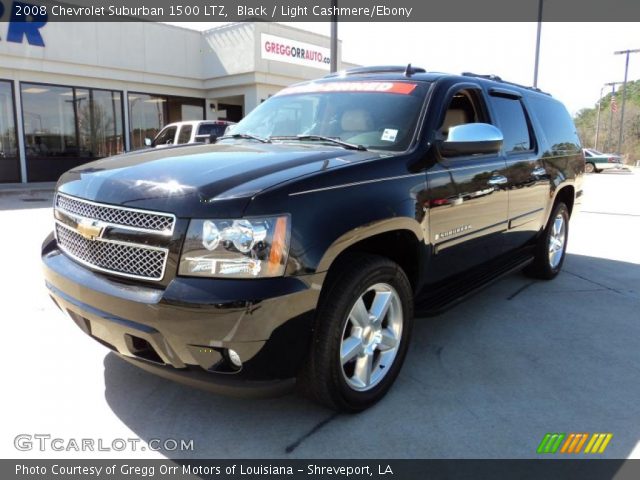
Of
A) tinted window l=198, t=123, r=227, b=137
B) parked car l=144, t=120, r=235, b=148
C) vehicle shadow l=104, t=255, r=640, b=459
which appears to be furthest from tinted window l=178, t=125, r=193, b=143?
vehicle shadow l=104, t=255, r=640, b=459

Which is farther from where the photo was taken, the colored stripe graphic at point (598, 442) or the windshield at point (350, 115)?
the windshield at point (350, 115)

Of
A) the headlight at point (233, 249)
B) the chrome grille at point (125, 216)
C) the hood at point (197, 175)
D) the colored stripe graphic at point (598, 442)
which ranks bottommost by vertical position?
the colored stripe graphic at point (598, 442)

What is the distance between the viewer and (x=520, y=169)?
4.52m

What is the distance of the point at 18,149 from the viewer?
16.5m

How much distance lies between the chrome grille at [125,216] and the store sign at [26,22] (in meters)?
16.0

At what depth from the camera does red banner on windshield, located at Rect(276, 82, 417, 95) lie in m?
3.68

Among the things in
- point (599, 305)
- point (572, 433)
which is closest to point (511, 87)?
point (599, 305)

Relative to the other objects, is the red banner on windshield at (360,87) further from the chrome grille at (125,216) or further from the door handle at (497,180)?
the chrome grille at (125,216)

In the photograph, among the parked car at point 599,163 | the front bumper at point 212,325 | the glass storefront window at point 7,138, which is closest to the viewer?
the front bumper at point 212,325

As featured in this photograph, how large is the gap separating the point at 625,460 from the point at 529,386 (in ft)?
2.48

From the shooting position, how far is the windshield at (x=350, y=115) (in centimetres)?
342

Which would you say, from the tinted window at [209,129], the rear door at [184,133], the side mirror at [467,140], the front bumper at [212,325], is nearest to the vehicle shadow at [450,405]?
the front bumper at [212,325]

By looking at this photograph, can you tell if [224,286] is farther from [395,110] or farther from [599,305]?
[599,305]

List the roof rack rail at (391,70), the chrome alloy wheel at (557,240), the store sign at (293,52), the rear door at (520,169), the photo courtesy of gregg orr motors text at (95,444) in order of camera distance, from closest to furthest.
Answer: the photo courtesy of gregg orr motors text at (95,444), the roof rack rail at (391,70), the rear door at (520,169), the chrome alloy wheel at (557,240), the store sign at (293,52)
